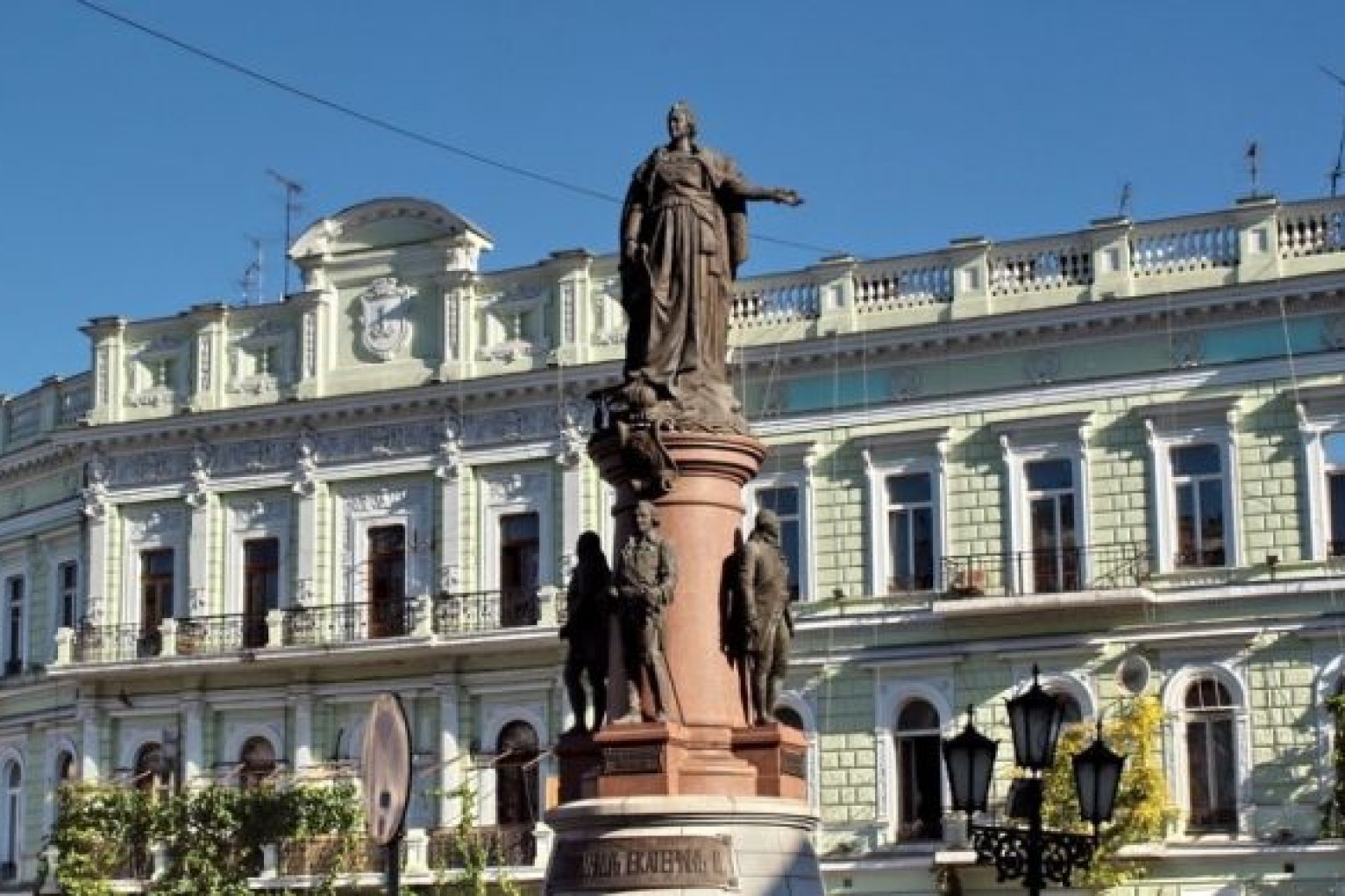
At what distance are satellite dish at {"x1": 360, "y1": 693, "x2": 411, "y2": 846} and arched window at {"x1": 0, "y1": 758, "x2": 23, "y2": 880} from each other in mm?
38547

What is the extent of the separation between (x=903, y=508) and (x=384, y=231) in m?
11.3

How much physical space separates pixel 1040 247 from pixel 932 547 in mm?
5059

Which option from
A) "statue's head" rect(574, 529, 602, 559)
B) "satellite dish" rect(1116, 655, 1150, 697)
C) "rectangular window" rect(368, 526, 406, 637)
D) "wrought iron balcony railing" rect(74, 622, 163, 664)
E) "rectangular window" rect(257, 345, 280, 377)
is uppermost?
"rectangular window" rect(257, 345, 280, 377)

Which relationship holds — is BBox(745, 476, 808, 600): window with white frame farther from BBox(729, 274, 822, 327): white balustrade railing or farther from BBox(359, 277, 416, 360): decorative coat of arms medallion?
BBox(359, 277, 416, 360): decorative coat of arms medallion

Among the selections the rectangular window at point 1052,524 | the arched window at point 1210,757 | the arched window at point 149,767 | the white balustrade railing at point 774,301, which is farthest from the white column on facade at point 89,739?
the arched window at point 1210,757

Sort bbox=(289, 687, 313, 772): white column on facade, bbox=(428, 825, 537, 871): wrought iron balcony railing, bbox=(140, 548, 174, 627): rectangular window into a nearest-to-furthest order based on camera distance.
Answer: bbox=(428, 825, 537, 871): wrought iron balcony railing
bbox=(289, 687, 313, 772): white column on facade
bbox=(140, 548, 174, 627): rectangular window

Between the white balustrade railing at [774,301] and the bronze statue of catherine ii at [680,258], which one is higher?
the white balustrade railing at [774,301]

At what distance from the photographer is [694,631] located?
55.3 ft

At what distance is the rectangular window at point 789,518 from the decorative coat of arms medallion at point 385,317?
24.8 feet

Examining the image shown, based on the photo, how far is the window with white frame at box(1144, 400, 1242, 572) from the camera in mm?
37000

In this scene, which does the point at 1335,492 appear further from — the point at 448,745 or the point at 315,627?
the point at 315,627

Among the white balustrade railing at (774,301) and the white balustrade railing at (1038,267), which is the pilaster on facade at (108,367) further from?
the white balustrade railing at (1038,267)

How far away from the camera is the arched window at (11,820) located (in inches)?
1874

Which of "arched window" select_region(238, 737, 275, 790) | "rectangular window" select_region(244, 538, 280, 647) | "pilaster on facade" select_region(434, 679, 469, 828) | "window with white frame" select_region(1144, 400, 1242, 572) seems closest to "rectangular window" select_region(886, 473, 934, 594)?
"window with white frame" select_region(1144, 400, 1242, 572)
